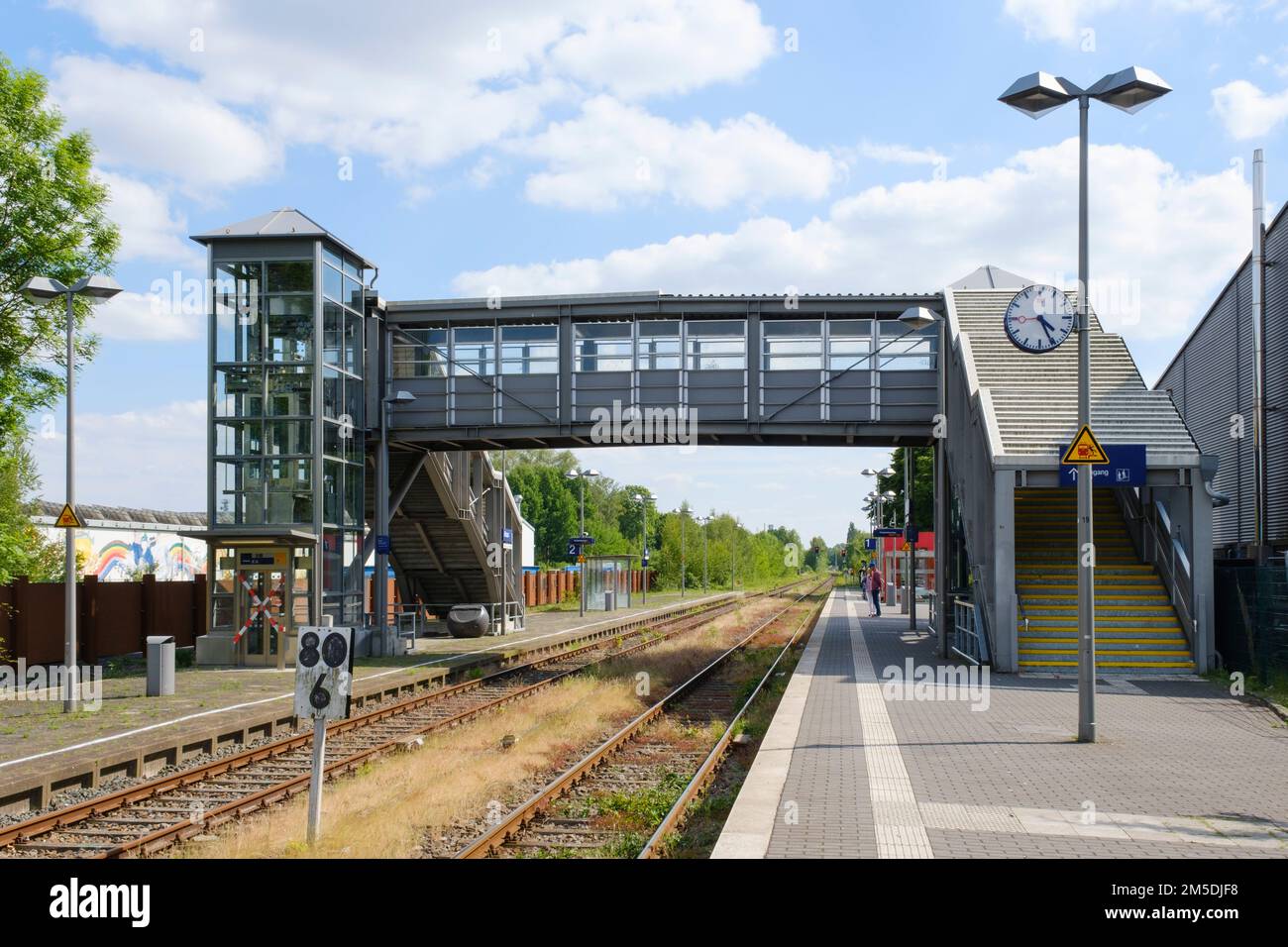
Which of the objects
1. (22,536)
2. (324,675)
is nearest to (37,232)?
(22,536)

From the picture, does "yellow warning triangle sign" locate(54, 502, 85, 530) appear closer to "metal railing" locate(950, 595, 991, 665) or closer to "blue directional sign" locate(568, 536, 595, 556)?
"metal railing" locate(950, 595, 991, 665)

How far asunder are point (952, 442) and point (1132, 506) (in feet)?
12.9

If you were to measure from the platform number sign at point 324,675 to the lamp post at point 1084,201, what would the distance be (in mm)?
7768

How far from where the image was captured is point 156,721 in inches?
579

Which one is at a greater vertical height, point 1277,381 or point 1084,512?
point 1277,381

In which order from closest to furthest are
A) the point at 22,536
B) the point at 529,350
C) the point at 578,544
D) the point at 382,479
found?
the point at 22,536 → the point at 529,350 → the point at 382,479 → the point at 578,544

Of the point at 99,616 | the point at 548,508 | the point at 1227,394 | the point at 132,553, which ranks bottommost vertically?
the point at 99,616

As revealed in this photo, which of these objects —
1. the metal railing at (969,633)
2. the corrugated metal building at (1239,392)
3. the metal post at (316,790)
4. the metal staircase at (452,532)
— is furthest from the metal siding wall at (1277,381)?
the metal post at (316,790)

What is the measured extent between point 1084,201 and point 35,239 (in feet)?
59.7

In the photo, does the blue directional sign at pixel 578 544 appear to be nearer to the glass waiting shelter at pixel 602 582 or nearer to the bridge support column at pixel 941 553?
the glass waiting shelter at pixel 602 582

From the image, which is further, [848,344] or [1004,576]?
[848,344]

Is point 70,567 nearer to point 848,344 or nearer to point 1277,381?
point 848,344

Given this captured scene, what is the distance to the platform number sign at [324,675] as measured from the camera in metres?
9.07

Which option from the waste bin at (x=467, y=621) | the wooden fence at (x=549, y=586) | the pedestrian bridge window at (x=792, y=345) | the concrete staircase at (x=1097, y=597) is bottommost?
the wooden fence at (x=549, y=586)
